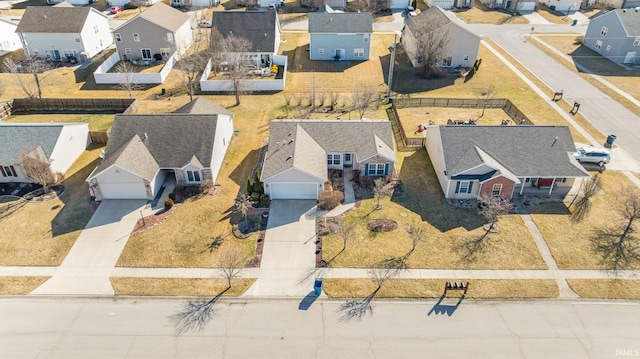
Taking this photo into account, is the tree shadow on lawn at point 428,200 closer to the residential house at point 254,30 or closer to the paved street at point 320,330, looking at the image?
the paved street at point 320,330

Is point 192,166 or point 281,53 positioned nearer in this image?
point 192,166

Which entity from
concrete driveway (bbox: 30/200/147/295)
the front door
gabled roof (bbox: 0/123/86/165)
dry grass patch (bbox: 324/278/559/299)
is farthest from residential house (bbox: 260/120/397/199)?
the front door

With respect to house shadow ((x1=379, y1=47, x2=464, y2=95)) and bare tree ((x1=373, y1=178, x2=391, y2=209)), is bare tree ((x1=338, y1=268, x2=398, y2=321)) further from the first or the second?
house shadow ((x1=379, y1=47, x2=464, y2=95))

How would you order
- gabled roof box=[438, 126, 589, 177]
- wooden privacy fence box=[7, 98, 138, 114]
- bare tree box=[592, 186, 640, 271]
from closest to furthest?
bare tree box=[592, 186, 640, 271]
gabled roof box=[438, 126, 589, 177]
wooden privacy fence box=[7, 98, 138, 114]

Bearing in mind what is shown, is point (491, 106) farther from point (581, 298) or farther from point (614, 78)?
point (581, 298)

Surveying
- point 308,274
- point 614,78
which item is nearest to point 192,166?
point 308,274

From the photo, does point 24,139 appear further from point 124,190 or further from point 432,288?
point 432,288
